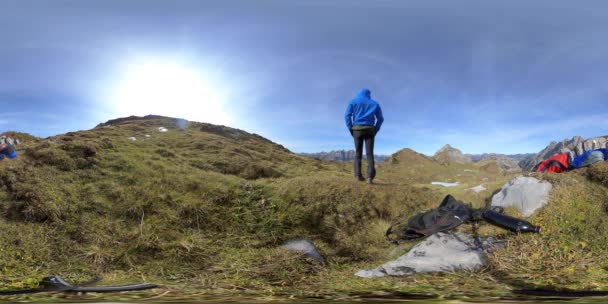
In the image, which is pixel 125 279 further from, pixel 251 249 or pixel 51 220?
pixel 51 220

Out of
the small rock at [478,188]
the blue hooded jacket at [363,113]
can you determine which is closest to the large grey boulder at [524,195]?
the small rock at [478,188]

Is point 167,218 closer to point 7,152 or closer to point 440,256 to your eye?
point 440,256

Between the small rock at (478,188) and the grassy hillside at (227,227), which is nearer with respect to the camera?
the grassy hillside at (227,227)

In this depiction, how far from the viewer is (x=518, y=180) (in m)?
8.62

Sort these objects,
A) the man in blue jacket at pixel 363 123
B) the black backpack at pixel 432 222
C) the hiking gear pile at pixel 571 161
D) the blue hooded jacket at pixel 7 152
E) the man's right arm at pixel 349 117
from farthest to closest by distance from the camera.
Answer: the man's right arm at pixel 349 117
the man in blue jacket at pixel 363 123
the blue hooded jacket at pixel 7 152
the hiking gear pile at pixel 571 161
the black backpack at pixel 432 222

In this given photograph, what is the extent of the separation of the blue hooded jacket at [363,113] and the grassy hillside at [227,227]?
3165 millimetres

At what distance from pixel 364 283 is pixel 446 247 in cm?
221

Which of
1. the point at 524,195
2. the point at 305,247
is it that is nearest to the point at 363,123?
the point at 524,195

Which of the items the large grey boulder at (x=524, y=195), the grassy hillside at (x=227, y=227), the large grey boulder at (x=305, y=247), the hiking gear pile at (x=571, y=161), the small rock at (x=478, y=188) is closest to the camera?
the grassy hillside at (x=227, y=227)

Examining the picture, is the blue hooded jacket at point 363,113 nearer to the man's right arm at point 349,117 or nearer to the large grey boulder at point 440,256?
the man's right arm at point 349,117

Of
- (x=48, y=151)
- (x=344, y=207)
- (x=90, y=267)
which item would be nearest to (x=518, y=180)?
(x=344, y=207)

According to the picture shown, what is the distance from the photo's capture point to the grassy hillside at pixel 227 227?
18.5 feet

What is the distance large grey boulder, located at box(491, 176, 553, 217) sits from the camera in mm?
7750

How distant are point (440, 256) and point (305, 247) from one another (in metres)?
2.75
